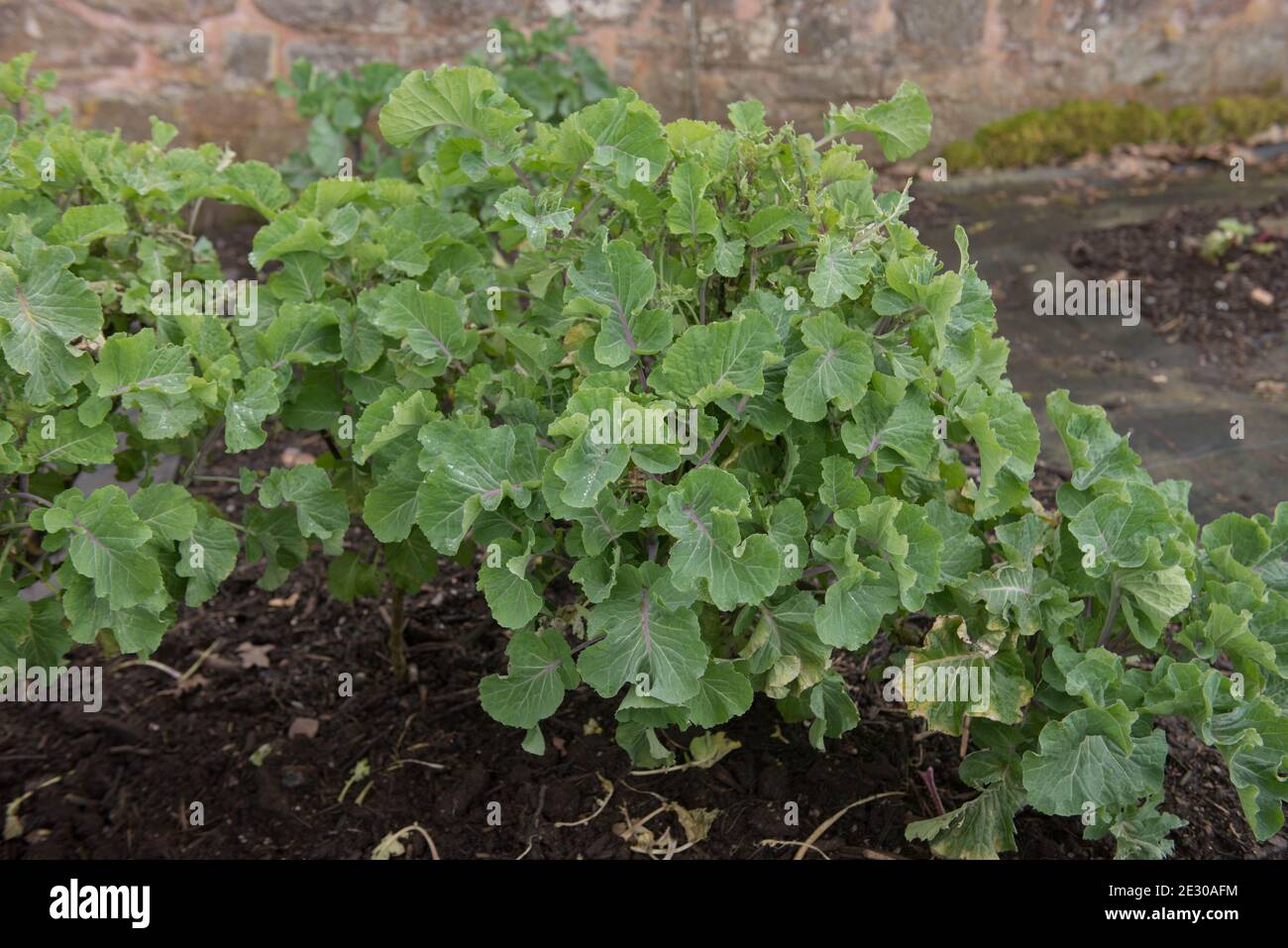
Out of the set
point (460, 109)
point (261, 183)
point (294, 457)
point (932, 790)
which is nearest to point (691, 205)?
point (460, 109)

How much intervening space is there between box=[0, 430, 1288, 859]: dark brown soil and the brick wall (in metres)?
3.17

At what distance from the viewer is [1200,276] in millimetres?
4926

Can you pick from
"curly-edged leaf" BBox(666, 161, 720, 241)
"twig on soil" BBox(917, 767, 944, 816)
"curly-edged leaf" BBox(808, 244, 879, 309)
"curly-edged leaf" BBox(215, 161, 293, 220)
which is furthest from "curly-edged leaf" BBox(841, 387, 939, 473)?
"curly-edged leaf" BBox(215, 161, 293, 220)

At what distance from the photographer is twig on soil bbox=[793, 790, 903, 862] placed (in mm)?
2410

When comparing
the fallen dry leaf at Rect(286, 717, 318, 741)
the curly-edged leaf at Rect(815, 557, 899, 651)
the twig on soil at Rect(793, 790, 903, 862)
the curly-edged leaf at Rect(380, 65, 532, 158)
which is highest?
the curly-edged leaf at Rect(380, 65, 532, 158)

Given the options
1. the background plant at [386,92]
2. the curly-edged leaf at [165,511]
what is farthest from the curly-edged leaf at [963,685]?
the background plant at [386,92]

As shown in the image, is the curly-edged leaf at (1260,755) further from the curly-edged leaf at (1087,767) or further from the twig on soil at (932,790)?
the twig on soil at (932,790)

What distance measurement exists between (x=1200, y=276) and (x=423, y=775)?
3942 millimetres

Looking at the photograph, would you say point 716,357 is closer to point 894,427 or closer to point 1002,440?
point 894,427

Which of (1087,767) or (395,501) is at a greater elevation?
(395,501)

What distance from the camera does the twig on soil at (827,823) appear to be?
2.41m

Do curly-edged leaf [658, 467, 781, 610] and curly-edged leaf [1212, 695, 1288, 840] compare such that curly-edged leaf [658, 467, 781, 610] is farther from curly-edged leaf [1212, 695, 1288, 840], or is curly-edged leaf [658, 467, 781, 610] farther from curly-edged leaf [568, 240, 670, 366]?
curly-edged leaf [1212, 695, 1288, 840]

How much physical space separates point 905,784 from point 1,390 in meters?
1.98

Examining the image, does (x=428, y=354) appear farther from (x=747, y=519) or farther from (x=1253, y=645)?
(x=1253, y=645)
